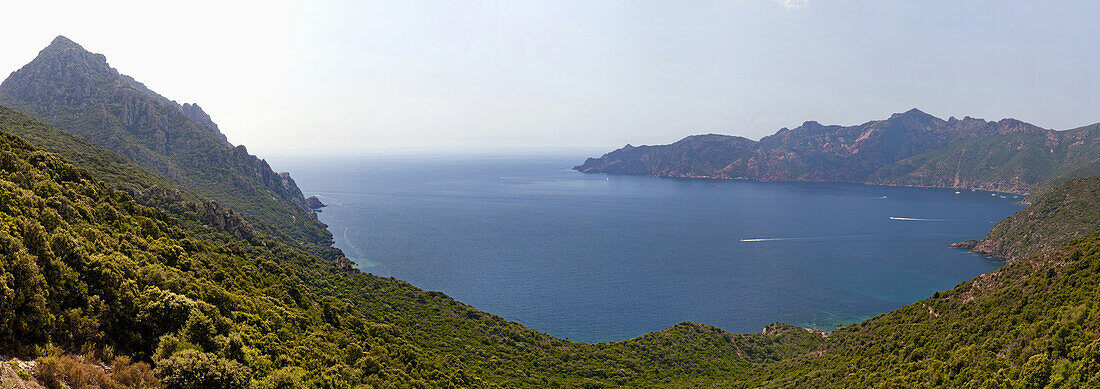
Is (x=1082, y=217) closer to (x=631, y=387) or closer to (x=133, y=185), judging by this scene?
(x=631, y=387)

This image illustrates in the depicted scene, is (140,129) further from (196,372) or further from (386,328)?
(196,372)

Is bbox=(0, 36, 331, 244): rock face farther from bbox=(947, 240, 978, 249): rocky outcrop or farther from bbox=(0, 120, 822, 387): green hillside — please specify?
bbox=(947, 240, 978, 249): rocky outcrop

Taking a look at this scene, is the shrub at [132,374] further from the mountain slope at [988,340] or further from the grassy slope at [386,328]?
the mountain slope at [988,340]

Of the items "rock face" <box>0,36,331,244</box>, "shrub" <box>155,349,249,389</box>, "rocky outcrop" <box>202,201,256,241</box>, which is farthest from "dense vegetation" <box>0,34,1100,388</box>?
"rock face" <box>0,36,331,244</box>

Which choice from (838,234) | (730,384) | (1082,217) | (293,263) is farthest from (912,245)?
(293,263)

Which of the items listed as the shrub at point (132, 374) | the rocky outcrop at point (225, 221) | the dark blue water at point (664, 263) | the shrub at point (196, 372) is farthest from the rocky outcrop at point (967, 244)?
the shrub at point (132, 374)

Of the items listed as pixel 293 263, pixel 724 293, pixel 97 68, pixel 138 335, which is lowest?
pixel 724 293

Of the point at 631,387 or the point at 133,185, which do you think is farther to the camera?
the point at 133,185
